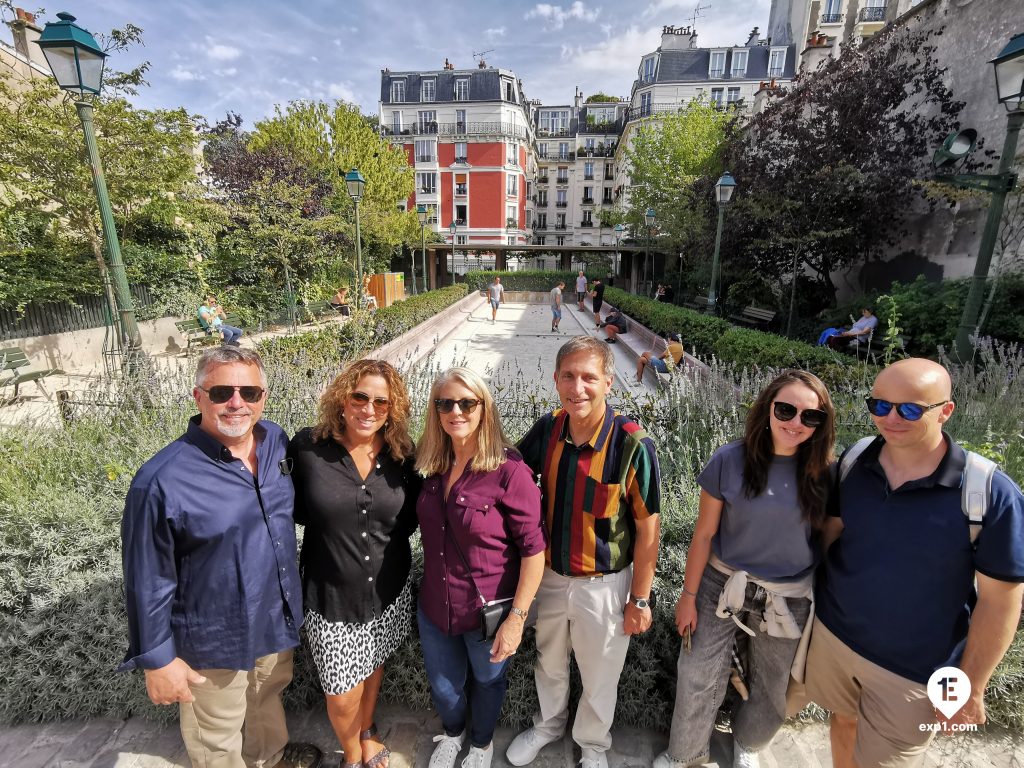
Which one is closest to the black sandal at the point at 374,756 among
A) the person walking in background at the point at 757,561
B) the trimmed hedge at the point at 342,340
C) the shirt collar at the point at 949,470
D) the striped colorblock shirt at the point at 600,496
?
the striped colorblock shirt at the point at 600,496

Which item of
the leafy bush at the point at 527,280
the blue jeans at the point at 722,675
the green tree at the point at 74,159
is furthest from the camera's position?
the leafy bush at the point at 527,280

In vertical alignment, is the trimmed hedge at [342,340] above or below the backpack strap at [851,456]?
below

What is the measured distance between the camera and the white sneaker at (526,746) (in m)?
2.04

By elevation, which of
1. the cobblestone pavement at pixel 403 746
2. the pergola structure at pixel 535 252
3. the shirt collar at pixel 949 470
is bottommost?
the cobblestone pavement at pixel 403 746

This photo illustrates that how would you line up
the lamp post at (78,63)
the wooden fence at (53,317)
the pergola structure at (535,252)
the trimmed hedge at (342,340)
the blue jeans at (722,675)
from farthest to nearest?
the pergola structure at (535,252) < the wooden fence at (53,317) < the trimmed hedge at (342,340) < the lamp post at (78,63) < the blue jeans at (722,675)

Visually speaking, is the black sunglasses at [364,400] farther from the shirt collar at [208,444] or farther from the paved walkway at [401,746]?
the paved walkway at [401,746]

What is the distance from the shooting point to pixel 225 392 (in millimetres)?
1550

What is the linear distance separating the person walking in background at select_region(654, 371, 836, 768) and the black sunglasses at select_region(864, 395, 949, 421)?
0.44ft

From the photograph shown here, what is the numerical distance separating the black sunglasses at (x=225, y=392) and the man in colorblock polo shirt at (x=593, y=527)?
107 cm

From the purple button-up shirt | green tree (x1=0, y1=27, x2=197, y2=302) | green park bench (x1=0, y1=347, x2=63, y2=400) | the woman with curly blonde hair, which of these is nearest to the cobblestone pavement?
the woman with curly blonde hair

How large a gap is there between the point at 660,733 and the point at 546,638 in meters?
0.84

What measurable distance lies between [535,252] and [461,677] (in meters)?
31.4

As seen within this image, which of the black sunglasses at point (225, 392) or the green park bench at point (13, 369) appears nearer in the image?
the black sunglasses at point (225, 392)

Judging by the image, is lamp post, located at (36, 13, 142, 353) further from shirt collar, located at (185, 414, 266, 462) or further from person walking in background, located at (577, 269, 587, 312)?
person walking in background, located at (577, 269, 587, 312)
